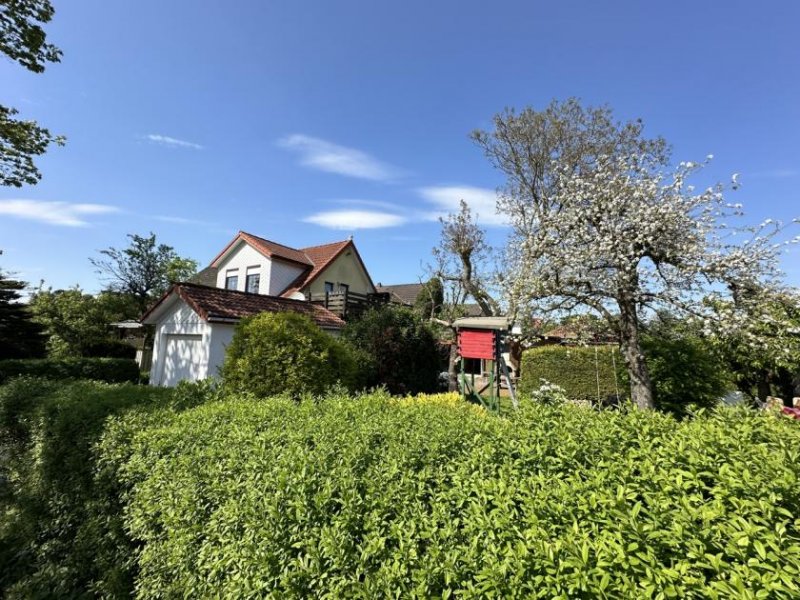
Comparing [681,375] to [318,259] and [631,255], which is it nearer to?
[631,255]

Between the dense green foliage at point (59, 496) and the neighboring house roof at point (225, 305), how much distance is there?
253 inches

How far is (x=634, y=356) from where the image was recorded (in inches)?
305

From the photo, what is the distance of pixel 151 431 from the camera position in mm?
3340

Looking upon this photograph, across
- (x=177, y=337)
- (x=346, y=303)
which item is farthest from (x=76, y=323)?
(x=346, y=303)

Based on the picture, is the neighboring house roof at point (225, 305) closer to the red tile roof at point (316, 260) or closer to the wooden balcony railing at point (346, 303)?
the wooden balcony railing at point (346, 303)

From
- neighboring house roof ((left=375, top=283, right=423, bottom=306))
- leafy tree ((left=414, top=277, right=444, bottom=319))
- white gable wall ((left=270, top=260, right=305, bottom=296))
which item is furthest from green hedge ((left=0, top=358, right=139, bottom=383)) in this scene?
neighboring house roof ((left=375, top=283, right=423, bottom=306))

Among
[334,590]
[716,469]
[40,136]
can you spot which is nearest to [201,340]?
[40,136]

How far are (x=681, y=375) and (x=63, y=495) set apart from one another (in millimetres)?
11688

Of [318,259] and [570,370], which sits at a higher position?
[318,259]

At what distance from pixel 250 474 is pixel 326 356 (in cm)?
406

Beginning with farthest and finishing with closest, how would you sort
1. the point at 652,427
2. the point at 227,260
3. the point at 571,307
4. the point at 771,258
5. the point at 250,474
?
the point at 227,260, the point at 571,307, the point at 771,258, the point at 250,474, the point at 652,427

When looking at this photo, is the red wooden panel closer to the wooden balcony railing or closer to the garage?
the wooden balcony railing

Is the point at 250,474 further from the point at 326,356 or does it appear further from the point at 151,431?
the point at 326,356

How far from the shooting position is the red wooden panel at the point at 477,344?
9805 mm
